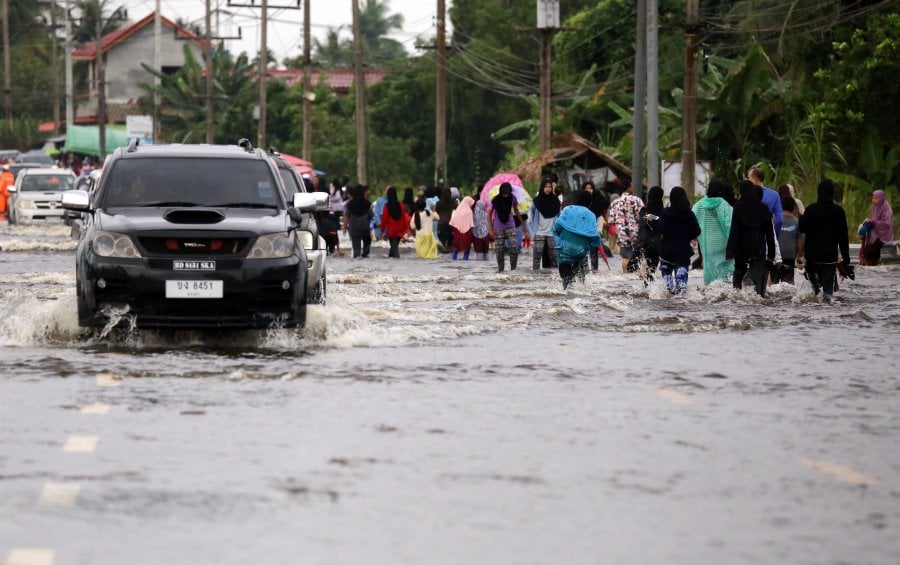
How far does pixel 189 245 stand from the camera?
1511 centimetres

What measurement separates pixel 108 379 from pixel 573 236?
464 inches

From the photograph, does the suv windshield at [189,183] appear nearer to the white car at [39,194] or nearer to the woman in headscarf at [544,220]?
the woman in headscarf at [544,220]

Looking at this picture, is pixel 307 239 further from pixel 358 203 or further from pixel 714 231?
pixel 358 203

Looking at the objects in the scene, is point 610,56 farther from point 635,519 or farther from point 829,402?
point 635,519

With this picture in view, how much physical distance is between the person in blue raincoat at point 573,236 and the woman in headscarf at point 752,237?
2.19 m

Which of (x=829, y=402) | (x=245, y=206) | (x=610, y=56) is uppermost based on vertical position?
(x=610, y=56)

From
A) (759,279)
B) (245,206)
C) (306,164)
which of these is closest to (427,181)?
(306,164)

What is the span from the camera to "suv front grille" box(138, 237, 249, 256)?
15.1m

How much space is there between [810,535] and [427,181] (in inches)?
2844

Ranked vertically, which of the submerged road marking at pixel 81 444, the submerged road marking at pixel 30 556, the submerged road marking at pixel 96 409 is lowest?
the submerged road marking at pixel 30 556

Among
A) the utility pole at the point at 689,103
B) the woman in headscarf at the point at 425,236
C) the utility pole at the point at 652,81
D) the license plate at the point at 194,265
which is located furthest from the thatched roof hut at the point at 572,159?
the license plate at the point at 194,265

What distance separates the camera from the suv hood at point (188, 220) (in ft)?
49.7

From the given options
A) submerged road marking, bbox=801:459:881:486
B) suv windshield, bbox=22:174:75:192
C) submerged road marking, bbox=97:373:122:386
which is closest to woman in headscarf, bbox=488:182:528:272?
submerged road marking, bbox=97:373:122:386

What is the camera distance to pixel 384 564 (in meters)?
6.84
